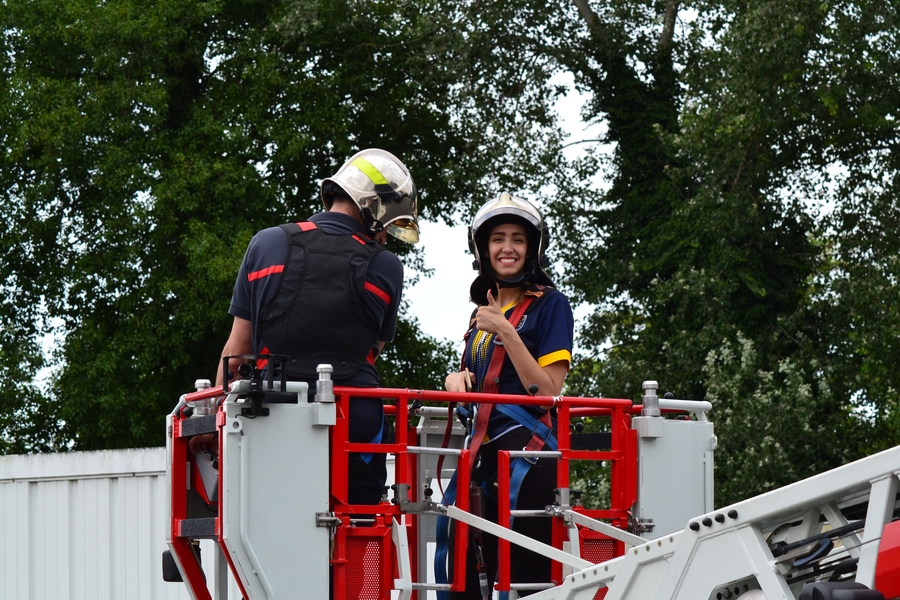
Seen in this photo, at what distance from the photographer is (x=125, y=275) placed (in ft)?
76.8

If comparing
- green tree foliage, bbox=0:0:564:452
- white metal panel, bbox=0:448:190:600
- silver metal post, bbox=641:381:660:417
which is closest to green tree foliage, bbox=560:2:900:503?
green tree foliage, bbox=0:0:564:452

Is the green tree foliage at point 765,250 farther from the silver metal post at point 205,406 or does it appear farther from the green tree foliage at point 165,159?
the silver metal post at point 205,406

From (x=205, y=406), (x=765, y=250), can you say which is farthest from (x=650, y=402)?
(x=765, y=250)

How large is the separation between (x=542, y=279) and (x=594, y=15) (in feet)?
60.4

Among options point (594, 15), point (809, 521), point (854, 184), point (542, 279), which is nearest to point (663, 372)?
point (854, 184)

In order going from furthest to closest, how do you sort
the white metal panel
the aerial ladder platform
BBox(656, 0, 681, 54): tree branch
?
BBox(656, 0, 681, 54): tree branch < the white metal panel < the aerial ladder platform

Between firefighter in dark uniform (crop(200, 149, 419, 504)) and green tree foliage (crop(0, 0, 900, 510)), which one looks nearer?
firefighter in dark uniform (crop(200, 149, 419, 504))

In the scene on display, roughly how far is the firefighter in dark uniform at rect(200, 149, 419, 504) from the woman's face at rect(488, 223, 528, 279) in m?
0.61

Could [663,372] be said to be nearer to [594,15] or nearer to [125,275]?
[594,15]

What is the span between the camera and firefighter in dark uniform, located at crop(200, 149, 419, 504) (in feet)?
16.1

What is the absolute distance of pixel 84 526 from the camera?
37.1ft

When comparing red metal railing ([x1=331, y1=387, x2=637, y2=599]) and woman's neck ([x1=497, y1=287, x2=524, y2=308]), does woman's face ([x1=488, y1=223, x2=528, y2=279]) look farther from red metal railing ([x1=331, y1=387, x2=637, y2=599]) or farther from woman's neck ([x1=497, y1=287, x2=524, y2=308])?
red metal railing ([x1=331, y1=387, x2=637, y2=599])

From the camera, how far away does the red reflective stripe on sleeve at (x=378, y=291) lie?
4.98 meters

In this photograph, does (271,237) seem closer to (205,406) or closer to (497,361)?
(205,406)
